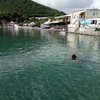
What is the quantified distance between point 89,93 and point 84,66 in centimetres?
1066

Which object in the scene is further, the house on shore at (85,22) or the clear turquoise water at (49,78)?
the house on shore at (85,22)

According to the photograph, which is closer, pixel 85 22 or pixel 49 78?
pixel 49 78

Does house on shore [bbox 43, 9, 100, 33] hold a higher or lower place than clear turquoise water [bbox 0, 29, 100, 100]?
higher

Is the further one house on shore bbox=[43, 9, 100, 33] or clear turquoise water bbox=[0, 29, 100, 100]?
house on shore bbox=[43, 9, 100, 33]

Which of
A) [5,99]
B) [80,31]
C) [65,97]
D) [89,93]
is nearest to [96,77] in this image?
[89,93]

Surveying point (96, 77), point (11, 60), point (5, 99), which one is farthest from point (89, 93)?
point (11, 60)

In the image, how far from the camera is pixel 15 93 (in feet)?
71.2

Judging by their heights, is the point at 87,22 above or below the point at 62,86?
above

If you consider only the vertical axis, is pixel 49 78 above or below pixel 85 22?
below

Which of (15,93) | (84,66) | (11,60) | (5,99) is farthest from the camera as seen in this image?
(11,60)

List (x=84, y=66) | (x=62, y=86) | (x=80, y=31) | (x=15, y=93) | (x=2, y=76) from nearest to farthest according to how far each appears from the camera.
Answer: (x=15, y=93)
(x=62, y=86)
(x=2, y=76)
(x=84, y=66)
(x=80, y=31)

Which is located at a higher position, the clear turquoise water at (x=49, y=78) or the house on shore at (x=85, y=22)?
the house on shore at (x=85, y=22)

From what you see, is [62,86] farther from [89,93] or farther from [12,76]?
[12,76]

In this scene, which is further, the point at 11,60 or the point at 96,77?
the point at 11,60
